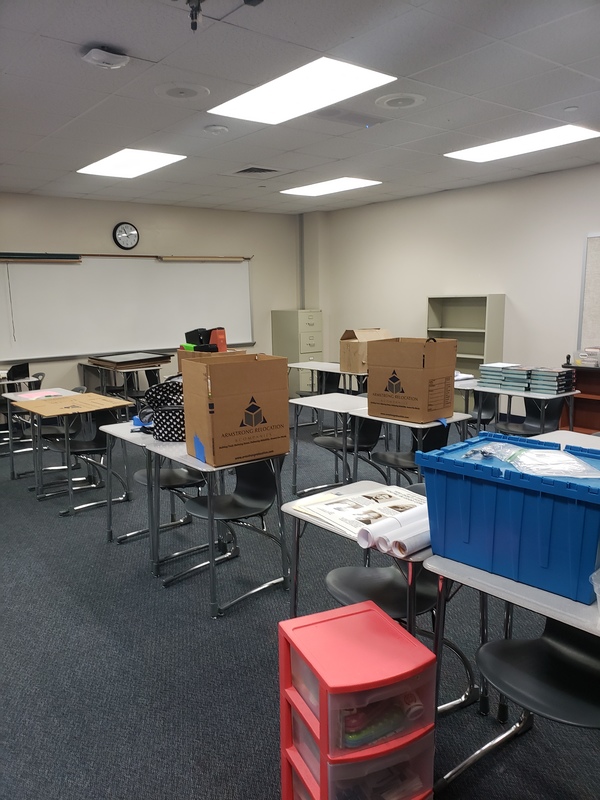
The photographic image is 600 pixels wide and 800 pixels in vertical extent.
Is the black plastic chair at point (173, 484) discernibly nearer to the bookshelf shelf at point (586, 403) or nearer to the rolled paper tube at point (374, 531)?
the rolled paper tube at point (374, 531)

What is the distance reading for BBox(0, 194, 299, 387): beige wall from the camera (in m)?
6.73

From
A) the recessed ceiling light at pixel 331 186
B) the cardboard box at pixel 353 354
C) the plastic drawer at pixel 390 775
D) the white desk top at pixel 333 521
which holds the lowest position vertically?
the plastic drawer at pixel 390 775

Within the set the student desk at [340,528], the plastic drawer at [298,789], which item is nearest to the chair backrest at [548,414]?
the student desk at [340,528]

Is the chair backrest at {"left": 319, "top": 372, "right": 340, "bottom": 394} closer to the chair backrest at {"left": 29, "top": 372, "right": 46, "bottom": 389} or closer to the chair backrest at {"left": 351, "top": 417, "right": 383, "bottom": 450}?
the chair backrest at {"left": 351, "top": 417, "right": 383, "bottom": 450}

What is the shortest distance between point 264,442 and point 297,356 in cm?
584

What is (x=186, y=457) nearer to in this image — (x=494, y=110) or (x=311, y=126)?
(x=311, y=126)

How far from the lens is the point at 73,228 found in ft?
23.0

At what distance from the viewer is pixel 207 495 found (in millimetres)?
2938

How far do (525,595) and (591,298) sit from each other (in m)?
5.33

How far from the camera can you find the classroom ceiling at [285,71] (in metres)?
2.53

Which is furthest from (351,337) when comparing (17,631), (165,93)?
(17,631)

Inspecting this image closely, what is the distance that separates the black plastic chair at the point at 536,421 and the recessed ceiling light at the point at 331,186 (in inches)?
121

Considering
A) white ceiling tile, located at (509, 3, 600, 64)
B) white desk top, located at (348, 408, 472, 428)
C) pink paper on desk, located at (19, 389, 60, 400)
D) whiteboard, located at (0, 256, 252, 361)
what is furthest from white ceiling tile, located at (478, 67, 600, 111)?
whiteboard, located at (0, 256, 252, 361)

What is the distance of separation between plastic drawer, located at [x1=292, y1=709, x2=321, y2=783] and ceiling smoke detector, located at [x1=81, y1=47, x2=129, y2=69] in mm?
2946
